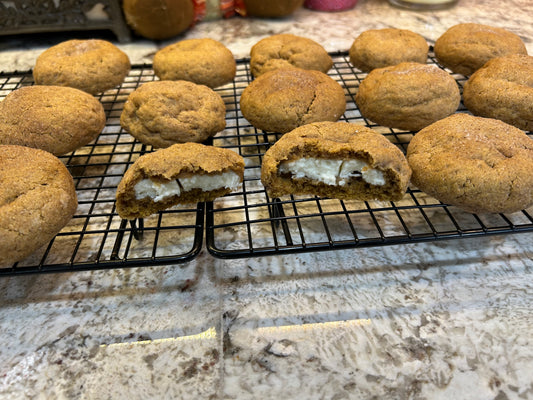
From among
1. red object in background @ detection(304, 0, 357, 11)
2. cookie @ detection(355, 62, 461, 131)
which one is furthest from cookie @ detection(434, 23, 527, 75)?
red object in background @ detection(304, 0, 357, 11)

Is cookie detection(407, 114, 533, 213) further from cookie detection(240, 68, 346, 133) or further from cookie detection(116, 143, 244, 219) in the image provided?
cookie detection(116, 143, 244, 219)

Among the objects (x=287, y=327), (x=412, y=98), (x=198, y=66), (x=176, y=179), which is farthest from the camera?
(x=198, y=66)

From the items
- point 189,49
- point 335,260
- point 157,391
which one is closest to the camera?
point 157,391

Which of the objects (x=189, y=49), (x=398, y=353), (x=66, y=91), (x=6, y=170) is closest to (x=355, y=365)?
(x=398, y=353)

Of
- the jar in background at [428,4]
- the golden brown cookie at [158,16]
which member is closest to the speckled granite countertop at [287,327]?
the golden brown cookie at [158,16]

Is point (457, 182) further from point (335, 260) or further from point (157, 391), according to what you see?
point (157, 391)

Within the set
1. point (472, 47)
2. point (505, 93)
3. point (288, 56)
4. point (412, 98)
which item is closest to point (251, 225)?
point (412, 98)

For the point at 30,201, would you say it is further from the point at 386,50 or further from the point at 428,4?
the point at 428,4
